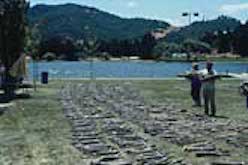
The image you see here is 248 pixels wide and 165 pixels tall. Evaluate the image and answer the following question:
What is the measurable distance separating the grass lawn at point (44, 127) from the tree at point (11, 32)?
7.89ft

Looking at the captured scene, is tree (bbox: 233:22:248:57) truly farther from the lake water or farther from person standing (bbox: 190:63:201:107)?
person standing (bbox: 190:63:201:107)

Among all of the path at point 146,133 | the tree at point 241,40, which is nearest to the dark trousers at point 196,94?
the path at point 146,133

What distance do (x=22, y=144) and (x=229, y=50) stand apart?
172m

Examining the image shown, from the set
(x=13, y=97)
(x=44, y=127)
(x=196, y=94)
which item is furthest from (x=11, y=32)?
(x=44, y=127)

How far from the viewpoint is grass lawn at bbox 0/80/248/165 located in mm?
15158

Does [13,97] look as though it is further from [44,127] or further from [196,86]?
[44,127]

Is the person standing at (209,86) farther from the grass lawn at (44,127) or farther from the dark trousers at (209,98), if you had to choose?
the grass lawn at (44,127)

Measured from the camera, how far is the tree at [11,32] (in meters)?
36.9

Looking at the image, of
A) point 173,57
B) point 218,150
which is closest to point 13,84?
point 218,150

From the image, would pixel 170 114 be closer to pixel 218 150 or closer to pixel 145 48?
pixel 218 150

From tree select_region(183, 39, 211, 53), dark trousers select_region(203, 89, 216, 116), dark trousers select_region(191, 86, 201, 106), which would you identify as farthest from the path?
tree select_region(183, 39, 211, 53)

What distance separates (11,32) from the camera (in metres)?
37.0

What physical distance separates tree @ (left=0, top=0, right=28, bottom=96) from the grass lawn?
2.41 m

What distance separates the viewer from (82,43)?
164500mm
